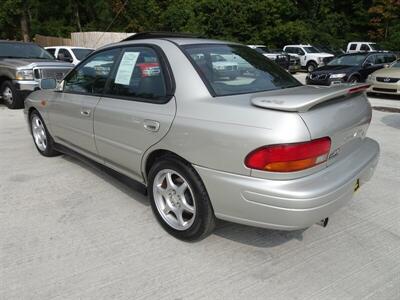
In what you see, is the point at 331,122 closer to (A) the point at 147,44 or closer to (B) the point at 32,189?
(A) the point at 147,44

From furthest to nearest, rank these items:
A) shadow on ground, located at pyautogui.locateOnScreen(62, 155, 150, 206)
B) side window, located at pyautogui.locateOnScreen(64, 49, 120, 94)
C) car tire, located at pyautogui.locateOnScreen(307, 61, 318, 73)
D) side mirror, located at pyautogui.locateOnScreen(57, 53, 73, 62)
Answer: car tire, located at pyautogui.locateOnScreen(307, 61, 318, 73) < side mirror, located at pyautogui.locateOnScreen(57, 53, 73, 62) < side window, located at pyautogui.locateOnScreen(64, 49, 120, 94) < shadow on ground, located at pyautogui.locateOnScreen(62, 155, 150, 206)

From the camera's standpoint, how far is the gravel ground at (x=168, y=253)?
2.62 metres

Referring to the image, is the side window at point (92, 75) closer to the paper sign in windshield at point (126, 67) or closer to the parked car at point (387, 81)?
the paper sign in windshield at point (126, 67)

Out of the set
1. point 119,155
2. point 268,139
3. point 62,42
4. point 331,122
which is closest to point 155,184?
point 119,155

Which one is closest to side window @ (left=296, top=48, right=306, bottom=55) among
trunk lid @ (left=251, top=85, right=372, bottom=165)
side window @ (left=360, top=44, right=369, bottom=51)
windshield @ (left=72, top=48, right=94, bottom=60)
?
side window @ (left=360, top=44, right=369, bottom=51)

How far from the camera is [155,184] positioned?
130 inches

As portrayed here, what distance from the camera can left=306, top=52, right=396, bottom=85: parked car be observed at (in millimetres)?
13125

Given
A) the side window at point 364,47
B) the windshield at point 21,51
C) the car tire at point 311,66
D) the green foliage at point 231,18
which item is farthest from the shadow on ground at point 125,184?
the green foliage at point 231,18

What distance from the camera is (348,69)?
1345 cm

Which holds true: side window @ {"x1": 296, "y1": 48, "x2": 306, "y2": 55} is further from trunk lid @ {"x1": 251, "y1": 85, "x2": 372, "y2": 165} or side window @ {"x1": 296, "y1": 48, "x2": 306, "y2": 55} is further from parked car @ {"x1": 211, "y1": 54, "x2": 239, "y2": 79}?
parked car @ {"x1": 211, "y1": 54, "x2": 239, "y2": 79}

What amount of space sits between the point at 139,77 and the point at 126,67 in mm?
255

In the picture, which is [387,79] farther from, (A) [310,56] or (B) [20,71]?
(A) [310,56]

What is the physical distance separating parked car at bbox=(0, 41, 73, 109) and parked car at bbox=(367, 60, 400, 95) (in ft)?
29.6

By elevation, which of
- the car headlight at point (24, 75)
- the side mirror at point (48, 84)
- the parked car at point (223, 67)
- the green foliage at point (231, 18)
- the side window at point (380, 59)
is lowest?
the side window at point (380, 59)
